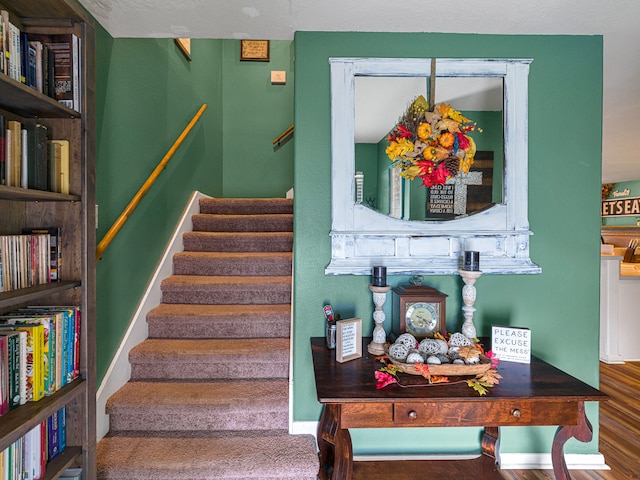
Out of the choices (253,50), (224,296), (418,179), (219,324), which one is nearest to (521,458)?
(418,179)

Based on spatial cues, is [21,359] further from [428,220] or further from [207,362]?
[428,220]

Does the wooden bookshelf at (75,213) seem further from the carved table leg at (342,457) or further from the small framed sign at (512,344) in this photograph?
the small framed sign at (512,344)

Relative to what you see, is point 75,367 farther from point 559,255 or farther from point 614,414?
point 614,414

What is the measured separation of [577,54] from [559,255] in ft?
3.53

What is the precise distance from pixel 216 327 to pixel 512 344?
5.63 feet

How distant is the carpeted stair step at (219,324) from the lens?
2.38 metres

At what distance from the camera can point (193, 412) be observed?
6.37 feet

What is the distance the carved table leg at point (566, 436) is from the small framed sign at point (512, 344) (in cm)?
27

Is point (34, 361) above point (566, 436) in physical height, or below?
above

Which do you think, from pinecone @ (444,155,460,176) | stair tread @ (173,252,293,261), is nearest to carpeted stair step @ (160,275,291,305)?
stair tread @ (173,252,293,261)

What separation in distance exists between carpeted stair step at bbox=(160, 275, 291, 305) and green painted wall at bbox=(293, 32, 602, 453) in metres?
0.70

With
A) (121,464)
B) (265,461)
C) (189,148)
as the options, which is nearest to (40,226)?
(121,464)

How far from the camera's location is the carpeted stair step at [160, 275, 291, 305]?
2613 mm

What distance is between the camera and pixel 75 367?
1384mm
